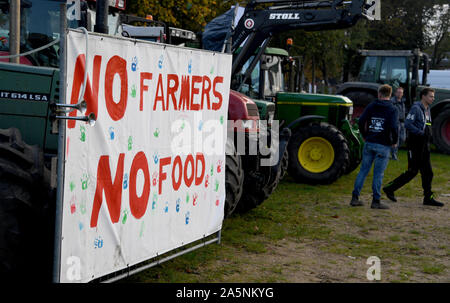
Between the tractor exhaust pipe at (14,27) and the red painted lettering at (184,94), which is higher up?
the tractor exhaust pipe at (14,27)

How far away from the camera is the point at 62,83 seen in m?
3.52

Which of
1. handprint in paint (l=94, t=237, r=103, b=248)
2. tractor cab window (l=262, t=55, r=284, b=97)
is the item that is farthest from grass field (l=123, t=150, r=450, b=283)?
tractor cab window (l=262, t=55, r=284, b=97)

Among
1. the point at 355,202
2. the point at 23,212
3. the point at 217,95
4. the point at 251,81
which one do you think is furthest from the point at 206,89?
the point at 251,81

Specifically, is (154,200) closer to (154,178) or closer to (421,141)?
(154,178)

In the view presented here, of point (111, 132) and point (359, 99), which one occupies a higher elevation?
point (359, 99)

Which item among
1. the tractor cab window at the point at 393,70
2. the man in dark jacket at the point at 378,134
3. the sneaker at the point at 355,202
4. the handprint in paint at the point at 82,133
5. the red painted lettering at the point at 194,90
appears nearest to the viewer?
the handprint in paint at the point at 82,133

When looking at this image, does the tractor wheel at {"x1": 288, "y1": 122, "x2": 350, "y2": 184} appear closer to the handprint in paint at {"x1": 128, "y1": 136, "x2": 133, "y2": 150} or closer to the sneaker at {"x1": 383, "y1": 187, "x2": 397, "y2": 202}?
the sneaker at {"x1": 383, "y1": 187, "x2": 397, "y2": 202}

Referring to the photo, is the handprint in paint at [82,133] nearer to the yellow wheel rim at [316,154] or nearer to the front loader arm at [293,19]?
the front loader arm at [293,19]

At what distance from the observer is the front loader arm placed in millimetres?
10961

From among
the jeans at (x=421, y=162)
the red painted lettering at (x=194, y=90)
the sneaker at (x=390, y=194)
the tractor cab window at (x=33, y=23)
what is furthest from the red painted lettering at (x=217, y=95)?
the sneaker at (x=390, y=194)

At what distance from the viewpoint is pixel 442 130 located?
17859 millimetres

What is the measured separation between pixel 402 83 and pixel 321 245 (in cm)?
1260

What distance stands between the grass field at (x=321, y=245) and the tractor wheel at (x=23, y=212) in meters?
1.19

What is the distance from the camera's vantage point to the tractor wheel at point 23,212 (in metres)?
3.98
